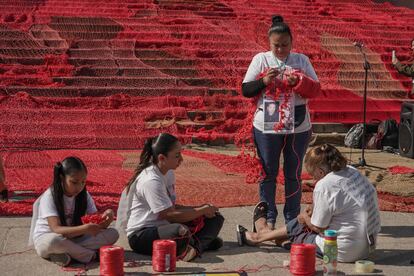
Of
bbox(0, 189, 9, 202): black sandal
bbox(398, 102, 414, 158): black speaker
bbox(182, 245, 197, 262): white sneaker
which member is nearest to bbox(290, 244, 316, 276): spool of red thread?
bbox(182, 245, 197, 262): white sneaker

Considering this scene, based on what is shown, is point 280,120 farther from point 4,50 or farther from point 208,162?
point 4,50

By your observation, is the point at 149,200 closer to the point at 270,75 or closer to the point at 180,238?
the point at 180,238

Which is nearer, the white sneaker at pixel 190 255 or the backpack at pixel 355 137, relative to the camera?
the white sneaker at pixel 190 255

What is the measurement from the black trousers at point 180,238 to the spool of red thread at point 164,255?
0.30m

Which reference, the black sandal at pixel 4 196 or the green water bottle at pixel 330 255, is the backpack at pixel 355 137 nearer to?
the black sandal at pixel 4 196

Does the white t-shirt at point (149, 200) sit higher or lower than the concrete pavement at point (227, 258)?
higher

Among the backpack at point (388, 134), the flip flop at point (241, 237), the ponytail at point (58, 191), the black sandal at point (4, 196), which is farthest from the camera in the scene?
the backpack at point (388, 134)

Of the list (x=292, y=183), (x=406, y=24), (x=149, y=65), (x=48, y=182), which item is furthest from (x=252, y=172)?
(x=406, y=24)

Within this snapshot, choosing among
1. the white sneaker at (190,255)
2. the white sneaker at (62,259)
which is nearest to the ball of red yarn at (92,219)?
the white sneaker at (62,259)

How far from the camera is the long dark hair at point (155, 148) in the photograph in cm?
522

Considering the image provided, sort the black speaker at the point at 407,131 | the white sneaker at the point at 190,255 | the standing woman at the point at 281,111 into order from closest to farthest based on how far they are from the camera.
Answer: the white sneaker at the point at 190,255
the standing woman at the point at 281,111
the black speaker at the point at 407,131

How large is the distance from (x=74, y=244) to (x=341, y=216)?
1868mm

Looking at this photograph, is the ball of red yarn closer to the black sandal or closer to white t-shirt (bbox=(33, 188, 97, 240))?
white t-shirt (bbox=(33, 188, 97, 240))

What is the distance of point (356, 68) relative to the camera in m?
13.6
